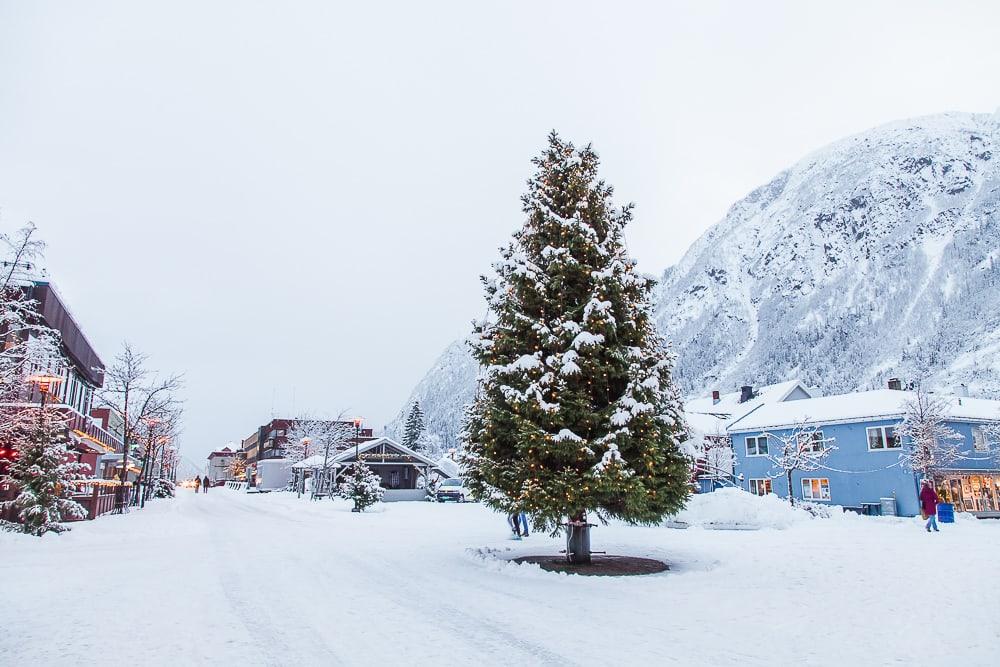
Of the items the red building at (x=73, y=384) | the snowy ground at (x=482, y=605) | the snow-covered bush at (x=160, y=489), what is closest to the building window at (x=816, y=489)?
the snowy ground at (x=482, y=605)

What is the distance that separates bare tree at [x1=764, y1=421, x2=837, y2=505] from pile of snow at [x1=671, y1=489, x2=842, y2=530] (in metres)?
11.5

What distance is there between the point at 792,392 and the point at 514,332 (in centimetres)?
5171

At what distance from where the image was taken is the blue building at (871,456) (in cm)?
3681

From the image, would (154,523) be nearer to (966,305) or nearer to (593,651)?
(593,651)

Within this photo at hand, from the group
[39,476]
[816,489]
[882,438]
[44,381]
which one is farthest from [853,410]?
[44,381]

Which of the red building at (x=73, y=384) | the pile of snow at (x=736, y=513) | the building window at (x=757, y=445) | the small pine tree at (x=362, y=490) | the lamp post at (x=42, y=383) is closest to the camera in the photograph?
the lamp post at (x=42, y=383)

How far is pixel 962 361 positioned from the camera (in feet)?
442

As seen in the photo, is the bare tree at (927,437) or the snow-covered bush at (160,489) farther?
the snow-covered bush at (160,489)

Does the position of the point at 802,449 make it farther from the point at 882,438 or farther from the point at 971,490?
the point at 971,490

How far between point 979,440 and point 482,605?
41.0m

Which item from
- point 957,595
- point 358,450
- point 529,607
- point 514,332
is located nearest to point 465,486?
point 514,332

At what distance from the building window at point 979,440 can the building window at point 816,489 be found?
8501 millimetres

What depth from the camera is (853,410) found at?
134 ft

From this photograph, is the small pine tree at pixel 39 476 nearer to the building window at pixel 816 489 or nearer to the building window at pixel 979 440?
the building window at pixel 816 489
